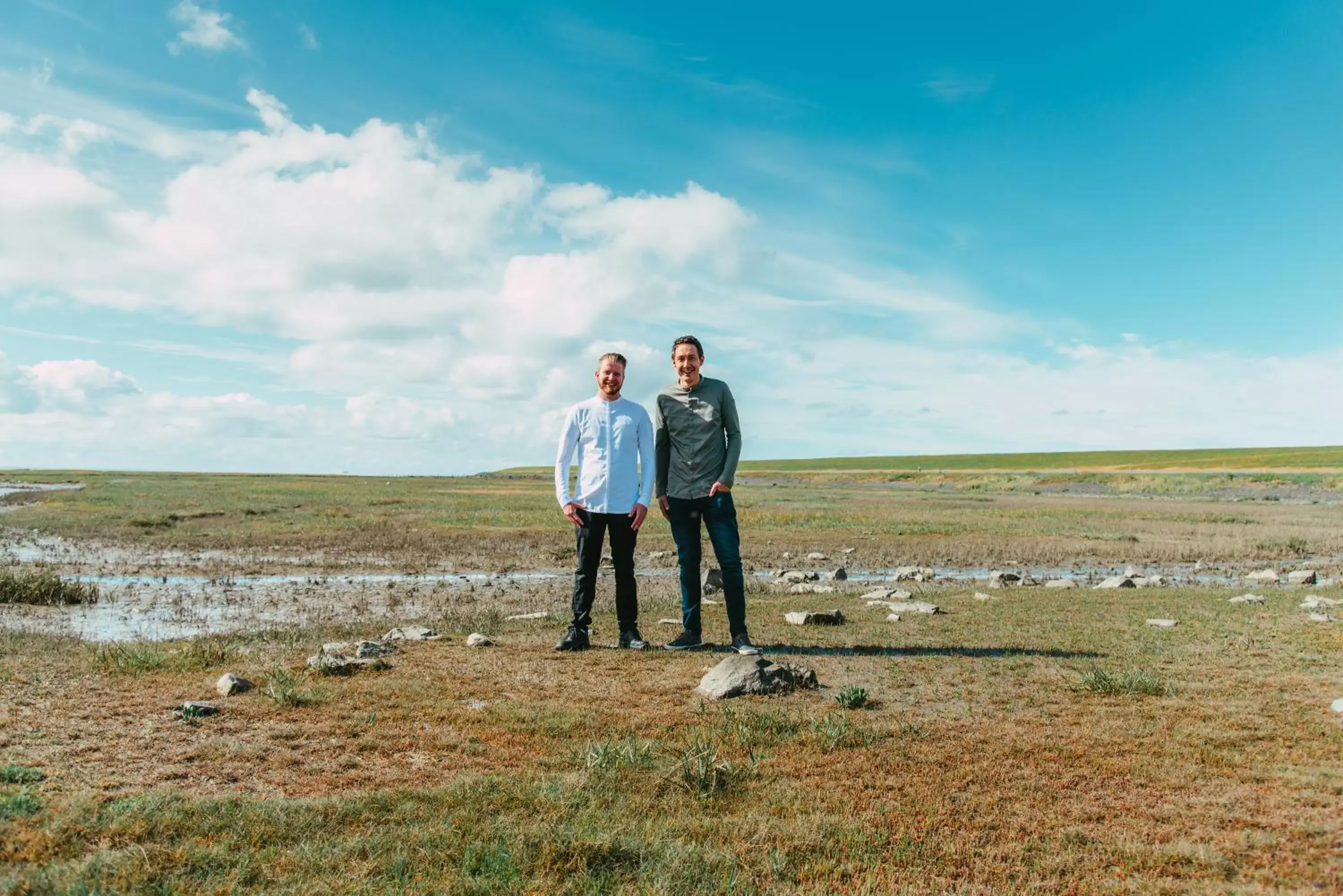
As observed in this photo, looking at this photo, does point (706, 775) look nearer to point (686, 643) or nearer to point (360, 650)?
point (686, 643)

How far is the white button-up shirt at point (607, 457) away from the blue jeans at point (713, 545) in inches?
17.5

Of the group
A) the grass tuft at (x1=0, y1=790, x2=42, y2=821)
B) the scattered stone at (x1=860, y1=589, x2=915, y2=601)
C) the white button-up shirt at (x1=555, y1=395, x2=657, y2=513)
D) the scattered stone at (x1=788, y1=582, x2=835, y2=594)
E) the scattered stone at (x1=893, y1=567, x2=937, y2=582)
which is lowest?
the scattered stone at (x1=893, y1=567, x2=937, y2=582)

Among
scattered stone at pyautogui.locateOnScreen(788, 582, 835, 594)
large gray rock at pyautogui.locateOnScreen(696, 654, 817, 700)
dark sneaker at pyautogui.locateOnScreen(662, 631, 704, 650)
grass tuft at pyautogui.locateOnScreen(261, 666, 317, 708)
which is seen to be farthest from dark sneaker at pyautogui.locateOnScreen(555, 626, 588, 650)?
scattered stone at pyautogui.locateOnScreen(788, 582, 835, 594)

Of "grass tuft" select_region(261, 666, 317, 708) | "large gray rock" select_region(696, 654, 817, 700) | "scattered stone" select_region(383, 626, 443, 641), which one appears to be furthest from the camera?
"scattered stone" select_region(383, 626, 443, 641)

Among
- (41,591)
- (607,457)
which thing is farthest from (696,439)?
(41,591)

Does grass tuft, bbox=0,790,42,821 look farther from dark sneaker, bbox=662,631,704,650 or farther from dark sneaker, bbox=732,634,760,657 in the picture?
dark sneaker, bbox=732,634,760,657

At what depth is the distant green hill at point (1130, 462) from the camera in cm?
9600

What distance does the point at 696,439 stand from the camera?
8.29 metres

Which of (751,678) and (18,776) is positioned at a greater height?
(18,776)

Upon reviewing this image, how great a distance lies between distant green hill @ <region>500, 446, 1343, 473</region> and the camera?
9600cm

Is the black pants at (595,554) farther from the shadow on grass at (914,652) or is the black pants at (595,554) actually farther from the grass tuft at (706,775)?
the grass tuft at (706,775)

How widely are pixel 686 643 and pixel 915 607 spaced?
13.7ft

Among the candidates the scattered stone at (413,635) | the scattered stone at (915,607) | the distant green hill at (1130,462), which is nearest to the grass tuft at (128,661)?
the scattered stone at (413,635)

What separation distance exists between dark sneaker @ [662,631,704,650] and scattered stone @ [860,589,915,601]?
4987mm
